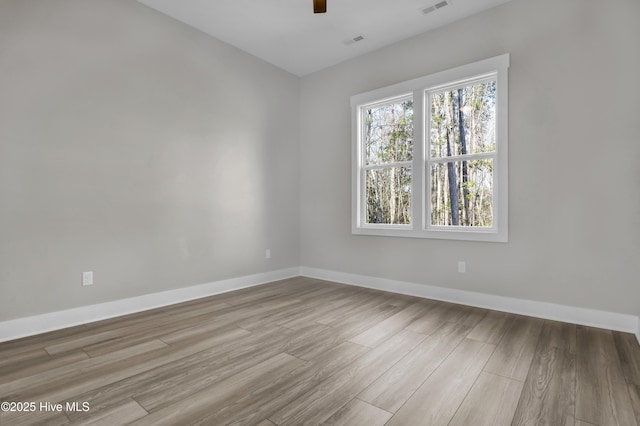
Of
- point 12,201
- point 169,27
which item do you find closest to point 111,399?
point 12,201

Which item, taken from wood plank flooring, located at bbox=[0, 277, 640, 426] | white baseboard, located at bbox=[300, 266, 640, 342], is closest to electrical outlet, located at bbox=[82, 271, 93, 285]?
wood plank flooring, located at bbox=[0, 277, 640, 426]

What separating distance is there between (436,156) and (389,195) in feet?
2.46

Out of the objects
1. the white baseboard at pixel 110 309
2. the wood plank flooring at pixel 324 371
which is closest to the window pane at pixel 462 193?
the wood plank flooring at pixel 324 371

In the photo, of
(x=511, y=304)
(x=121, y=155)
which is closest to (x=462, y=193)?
(x=511, y=304)

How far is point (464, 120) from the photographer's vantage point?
11.2ft

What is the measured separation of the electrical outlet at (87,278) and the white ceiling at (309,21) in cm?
264

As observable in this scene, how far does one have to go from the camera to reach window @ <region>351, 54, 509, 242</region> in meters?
3.20

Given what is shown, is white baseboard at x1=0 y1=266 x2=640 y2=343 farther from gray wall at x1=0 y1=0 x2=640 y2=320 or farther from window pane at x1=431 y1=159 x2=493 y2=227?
window pane at x1=431 y1=159 x2=493 y2=227

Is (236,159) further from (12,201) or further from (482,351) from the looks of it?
(482,351)

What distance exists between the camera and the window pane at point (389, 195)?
12.8ft

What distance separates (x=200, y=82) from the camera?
11.9ft

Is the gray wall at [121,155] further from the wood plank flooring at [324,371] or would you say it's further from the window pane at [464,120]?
the window pane at [464,120]

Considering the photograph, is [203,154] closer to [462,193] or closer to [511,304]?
[462,193]

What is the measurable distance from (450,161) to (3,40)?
13.3 feet
